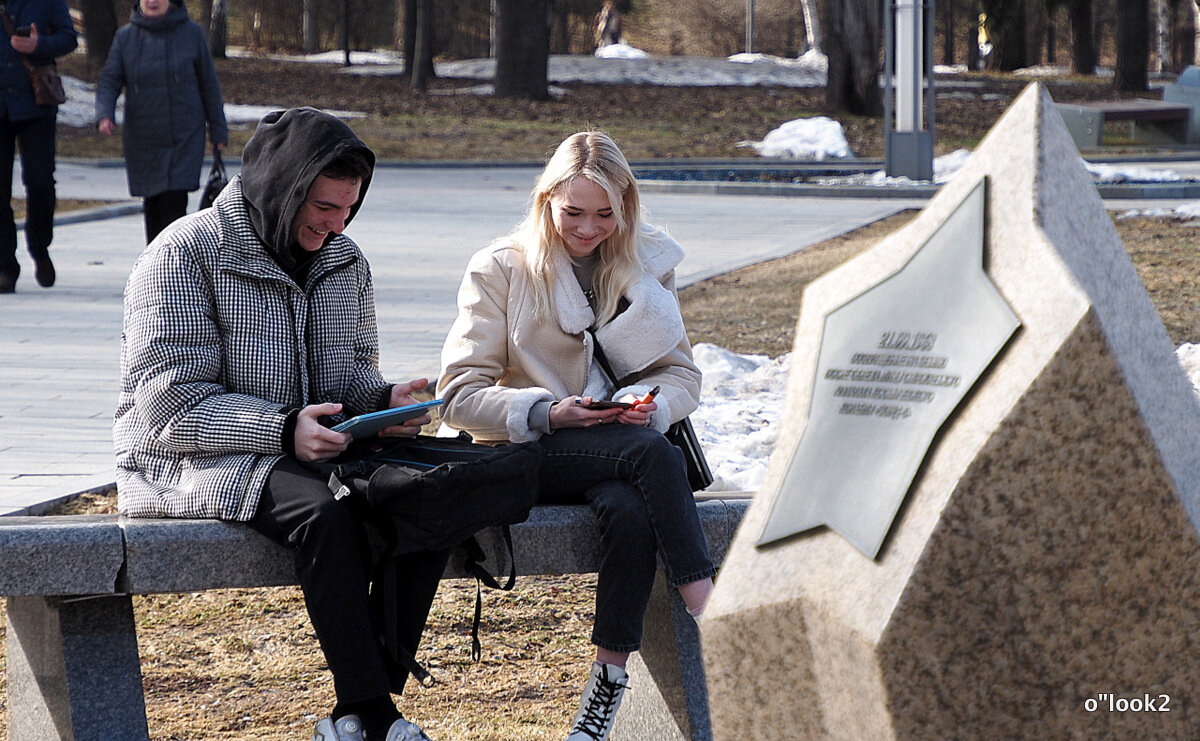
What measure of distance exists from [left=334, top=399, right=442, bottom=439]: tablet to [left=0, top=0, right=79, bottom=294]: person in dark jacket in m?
5.42

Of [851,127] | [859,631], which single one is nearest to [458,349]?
[859,631]

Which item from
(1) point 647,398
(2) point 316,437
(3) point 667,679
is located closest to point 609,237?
(1) point 647,398

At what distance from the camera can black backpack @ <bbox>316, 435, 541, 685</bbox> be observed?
297cm

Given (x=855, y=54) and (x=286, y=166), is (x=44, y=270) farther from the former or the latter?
Result: (x=855, y=54)

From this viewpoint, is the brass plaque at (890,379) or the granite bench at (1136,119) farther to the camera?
the granite bench at (1136,119)

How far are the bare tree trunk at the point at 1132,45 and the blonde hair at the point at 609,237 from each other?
1205 inches

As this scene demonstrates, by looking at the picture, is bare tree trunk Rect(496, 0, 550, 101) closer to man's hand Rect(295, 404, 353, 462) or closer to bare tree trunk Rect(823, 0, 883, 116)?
bare tree trunk Rect(823, 0, 883, 116)

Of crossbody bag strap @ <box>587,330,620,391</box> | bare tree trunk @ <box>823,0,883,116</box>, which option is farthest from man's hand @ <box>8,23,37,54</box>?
bare tree trunk @ <box>823,0,883,116</box>

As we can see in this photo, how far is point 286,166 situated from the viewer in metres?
3.19

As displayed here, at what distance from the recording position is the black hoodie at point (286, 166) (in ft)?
10.4

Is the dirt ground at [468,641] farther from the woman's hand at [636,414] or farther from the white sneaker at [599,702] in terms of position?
the woman's hand at [636,414]

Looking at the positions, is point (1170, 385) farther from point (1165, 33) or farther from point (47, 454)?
point (1165, 33)

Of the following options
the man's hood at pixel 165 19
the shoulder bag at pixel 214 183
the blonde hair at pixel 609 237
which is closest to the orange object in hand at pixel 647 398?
the blonde hair at pixel 609 237

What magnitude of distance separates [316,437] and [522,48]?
2524 centimetres
